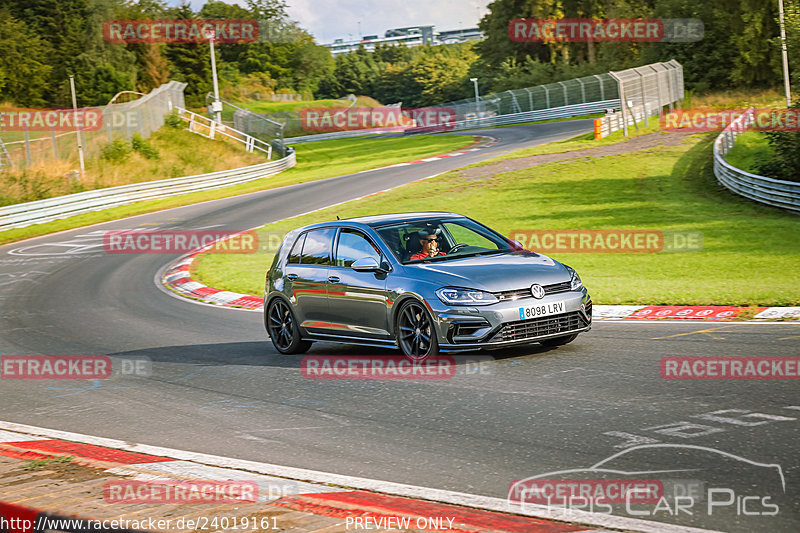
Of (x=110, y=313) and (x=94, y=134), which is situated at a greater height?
(x=94, y=134)

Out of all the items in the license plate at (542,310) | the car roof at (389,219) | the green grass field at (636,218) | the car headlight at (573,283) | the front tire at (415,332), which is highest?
the car roof at (389,219)

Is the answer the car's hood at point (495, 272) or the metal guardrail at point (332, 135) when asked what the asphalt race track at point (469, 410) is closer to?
the car's hood at point (495, 272)

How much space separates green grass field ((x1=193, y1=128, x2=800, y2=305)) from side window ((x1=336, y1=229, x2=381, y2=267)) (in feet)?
14.9

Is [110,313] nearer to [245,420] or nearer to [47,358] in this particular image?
[47,358]

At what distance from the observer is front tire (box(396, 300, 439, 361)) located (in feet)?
31.2

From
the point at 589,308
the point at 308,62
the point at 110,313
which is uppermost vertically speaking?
the point at 308,62

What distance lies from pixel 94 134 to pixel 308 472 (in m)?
36.8

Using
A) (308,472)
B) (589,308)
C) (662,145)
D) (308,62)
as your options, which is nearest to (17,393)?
(308,472)

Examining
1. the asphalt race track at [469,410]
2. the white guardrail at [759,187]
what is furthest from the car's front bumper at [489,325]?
the white guardrail at [759,187]

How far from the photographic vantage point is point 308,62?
147m

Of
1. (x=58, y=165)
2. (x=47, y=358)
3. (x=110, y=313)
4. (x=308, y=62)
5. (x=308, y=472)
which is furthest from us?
(x=308, y=62)

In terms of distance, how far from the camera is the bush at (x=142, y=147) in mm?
43406

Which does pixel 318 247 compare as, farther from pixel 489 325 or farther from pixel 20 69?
pixel 20 69

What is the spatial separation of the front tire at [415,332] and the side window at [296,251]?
2.30 metres
